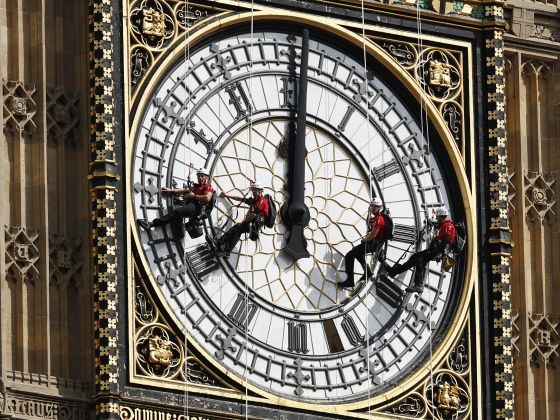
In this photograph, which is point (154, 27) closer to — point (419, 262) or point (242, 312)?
point (242, 312)

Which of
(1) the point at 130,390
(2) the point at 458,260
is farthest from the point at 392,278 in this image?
(1) the point at 130,390

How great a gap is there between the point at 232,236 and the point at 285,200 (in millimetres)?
669

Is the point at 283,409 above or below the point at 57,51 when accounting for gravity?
below

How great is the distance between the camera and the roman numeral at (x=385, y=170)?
1232 inches

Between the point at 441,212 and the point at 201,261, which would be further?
the point at 441,212

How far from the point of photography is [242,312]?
99.4 ft

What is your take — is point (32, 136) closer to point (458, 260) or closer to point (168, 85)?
point (168, 85)

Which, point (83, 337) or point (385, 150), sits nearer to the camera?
point (83, 337)

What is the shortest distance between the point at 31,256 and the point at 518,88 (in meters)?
5.05

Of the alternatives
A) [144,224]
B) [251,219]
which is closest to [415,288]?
[251,219]

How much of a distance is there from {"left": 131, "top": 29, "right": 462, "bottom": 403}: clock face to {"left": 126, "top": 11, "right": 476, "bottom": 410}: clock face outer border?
A: 0.24ft

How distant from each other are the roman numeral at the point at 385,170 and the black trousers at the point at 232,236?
1.41 meters

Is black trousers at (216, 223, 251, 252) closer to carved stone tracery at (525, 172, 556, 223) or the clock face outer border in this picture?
the clock face outer border

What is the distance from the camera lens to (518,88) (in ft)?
106
